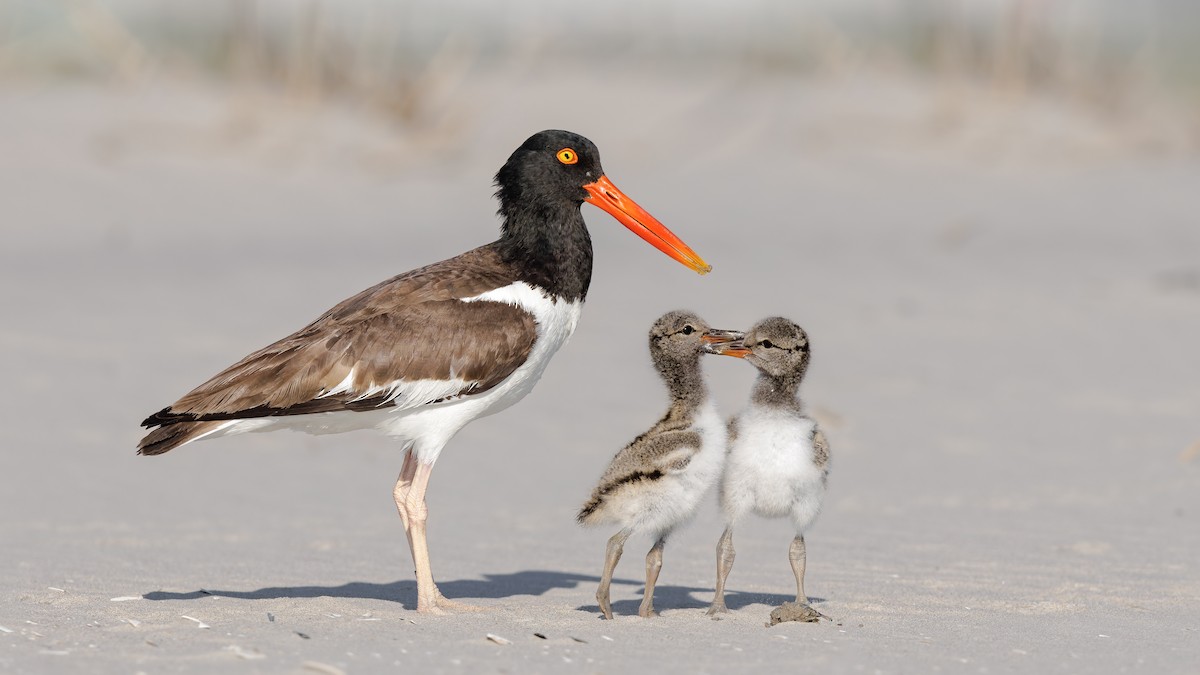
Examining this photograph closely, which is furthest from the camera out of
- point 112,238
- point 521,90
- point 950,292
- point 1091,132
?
point 521,90

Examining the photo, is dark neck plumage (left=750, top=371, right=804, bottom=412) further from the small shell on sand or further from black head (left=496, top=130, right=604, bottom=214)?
black head (left=496, top=130, right=604, bottom=214)

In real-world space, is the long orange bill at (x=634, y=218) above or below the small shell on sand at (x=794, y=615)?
above

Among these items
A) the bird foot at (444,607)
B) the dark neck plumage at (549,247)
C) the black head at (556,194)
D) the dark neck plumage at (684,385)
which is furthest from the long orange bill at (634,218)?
the bird foot at (444,607)

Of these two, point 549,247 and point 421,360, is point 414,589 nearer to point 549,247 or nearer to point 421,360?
point 421,360

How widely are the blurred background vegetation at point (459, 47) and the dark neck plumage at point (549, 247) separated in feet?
37.6

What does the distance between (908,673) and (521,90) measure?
840 inches

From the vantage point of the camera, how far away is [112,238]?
16.2 meters

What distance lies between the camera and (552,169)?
24.6ft

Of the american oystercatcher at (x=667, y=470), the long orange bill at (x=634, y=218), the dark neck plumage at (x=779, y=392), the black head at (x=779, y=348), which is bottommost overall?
the american oystercatcher at (x=667, y=470)

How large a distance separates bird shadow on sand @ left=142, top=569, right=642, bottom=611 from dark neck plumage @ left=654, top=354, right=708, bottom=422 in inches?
49.2

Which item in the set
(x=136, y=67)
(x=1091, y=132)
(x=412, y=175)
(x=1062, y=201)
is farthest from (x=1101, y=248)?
(x=136, y=67)

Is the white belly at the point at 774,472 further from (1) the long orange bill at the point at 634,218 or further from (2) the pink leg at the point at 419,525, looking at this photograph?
(1) the long orange bill at the point at 634,218

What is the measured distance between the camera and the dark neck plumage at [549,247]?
7176 mm

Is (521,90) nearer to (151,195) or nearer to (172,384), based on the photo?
(151,195)
